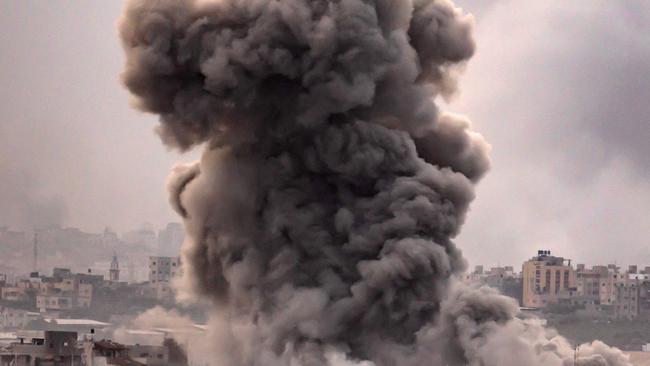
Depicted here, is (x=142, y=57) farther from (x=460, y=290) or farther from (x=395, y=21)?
(x=460, y=290)

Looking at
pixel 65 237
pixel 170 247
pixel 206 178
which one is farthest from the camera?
pixel 170 247

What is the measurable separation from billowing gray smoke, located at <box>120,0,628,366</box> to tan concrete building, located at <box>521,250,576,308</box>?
5306cm

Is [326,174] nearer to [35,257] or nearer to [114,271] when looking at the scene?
[35,257]

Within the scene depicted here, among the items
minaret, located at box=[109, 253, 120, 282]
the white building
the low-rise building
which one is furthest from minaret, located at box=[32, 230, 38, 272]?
the white building

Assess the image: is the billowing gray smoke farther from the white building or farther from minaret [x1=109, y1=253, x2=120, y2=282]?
minaret [x1=109, y1=253, x2=120, y2=282]

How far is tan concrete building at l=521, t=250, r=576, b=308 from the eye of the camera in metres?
101

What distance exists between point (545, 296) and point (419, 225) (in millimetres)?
57320

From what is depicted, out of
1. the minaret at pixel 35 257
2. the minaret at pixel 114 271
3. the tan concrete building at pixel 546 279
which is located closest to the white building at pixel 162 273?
the minaret at pixel 114 271

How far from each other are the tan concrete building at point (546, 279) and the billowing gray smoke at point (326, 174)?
53060 mm

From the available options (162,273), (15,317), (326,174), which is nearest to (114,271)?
(162,273)

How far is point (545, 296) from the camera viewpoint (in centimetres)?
10112

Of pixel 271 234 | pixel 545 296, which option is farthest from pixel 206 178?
pixel 545 296

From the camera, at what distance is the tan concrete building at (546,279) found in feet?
332

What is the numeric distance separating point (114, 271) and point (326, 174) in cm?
4905
